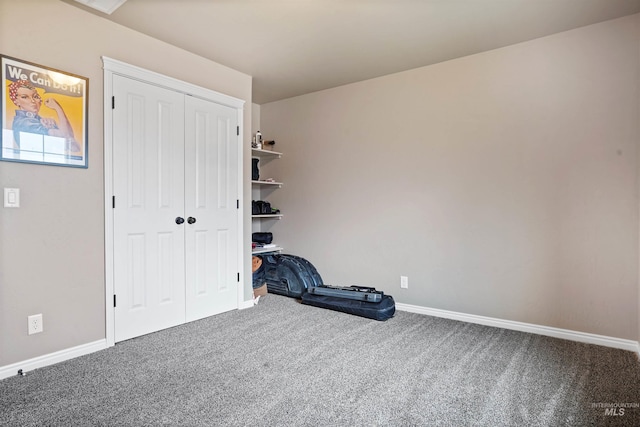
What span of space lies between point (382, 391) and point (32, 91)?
2899 mm

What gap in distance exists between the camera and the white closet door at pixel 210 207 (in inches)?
126

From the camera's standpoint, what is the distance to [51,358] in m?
2.35

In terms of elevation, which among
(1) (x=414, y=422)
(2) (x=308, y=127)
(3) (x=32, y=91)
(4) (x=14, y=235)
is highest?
(2) (x=308, y=127)

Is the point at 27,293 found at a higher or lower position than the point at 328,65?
lower

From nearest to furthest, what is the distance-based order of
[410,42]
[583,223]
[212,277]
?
[583,223]
[410,42]
[212,277]

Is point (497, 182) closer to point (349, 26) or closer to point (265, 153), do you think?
point (349, 26)

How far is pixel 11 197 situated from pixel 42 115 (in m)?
0.57

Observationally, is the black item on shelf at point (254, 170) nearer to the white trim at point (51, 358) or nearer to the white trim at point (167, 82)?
the white trim at point (167, 82)

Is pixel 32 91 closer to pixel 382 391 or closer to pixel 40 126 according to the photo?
pixel 40 126

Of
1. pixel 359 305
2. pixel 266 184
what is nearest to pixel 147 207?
pixel 266 184

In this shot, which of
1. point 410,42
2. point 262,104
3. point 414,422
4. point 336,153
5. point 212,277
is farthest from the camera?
point 262,104

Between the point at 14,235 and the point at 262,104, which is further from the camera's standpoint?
the point at 262,104

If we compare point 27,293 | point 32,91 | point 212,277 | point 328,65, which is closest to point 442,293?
point 212,277

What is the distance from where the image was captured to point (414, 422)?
1.71 meters
